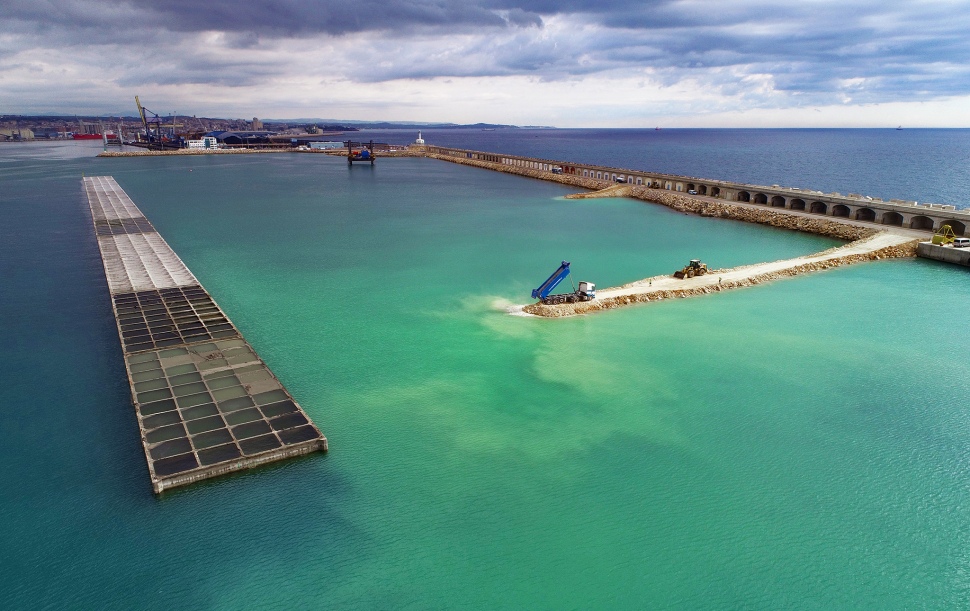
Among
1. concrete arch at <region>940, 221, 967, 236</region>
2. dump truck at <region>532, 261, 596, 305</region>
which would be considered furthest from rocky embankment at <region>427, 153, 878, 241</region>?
dump truck at <region>532, 261, 596, 305</region>

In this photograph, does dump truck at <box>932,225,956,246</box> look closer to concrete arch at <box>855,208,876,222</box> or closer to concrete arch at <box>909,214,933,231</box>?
concrete arch at <box>909,214,933,231</box>

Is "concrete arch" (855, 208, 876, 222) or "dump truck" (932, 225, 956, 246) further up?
"concrete arch" (855, 208, 876, 222)

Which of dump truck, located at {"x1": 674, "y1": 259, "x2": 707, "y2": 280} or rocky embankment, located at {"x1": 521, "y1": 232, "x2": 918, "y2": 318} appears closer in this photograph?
rocky embankment, located at {"x1": 521, "y1": 232, "x2": 918, "y2": 318}

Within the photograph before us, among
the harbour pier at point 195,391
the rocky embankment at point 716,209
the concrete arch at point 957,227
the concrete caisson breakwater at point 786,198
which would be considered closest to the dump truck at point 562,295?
the harbour pier at point 195,391

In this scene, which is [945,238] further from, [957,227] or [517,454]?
[517,454]

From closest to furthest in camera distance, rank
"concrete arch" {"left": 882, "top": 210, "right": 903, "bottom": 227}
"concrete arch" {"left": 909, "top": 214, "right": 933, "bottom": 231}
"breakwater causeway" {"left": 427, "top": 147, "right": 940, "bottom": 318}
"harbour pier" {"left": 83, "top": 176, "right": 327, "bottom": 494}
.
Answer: "harbour pier" {"left": 83, "top": 176, "right": 327, "bottom": 494}
"breakwater causeway" {"left": 427, "top": 147, "right": 940, "bottom": 318}
"concrete arch" {"left": 909, "top": 214, "right": 933, "bottom": 231}
"concrete arch" {"left": 882, "top": 210, "right": 903, "bottom": 227}

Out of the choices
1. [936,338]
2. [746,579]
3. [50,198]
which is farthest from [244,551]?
[50,198]
